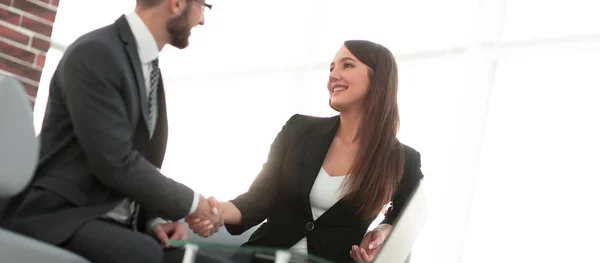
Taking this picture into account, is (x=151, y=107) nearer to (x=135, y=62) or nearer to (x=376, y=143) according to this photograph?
(x=135, y=62)

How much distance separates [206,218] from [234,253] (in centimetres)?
43

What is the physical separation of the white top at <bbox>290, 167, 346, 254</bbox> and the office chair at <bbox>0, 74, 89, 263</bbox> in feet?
3.51

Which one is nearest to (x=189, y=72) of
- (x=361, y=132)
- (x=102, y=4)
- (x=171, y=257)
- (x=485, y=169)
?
(x=102, y=4)

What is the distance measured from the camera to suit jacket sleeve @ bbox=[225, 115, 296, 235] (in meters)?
2.79

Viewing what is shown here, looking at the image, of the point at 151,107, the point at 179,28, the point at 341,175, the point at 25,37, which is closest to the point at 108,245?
the point at 151,107

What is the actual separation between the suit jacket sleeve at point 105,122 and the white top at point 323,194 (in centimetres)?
76

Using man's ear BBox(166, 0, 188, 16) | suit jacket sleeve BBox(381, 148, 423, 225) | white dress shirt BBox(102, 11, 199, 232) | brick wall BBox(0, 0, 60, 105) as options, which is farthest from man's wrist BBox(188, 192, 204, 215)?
brick wall BBox(0, 0, 60, 105)

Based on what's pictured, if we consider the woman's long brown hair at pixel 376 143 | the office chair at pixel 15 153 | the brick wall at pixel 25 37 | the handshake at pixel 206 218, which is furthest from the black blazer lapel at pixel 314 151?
the brick wall at pixel 25 37

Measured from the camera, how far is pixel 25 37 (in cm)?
399

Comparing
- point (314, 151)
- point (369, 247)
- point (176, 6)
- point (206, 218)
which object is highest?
point (176, 6)

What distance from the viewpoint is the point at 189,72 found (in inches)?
236

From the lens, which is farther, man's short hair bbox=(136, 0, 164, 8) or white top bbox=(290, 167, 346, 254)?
white top bbox=(290, 167, 346, 254)

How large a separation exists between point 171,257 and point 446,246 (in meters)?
2.32

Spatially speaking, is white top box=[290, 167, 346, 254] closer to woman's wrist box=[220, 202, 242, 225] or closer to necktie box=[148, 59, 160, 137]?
woman's wrist box=[220, 202, 242, 225]
